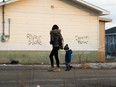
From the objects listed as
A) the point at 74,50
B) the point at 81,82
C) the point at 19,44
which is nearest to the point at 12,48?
the point at 19,44

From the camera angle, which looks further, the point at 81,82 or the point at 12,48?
the point at 12,48

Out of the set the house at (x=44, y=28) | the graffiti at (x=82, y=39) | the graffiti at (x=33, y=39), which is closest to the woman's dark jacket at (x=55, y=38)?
the house at (x=44, y=28)

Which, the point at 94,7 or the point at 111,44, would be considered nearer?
the point at 94,7

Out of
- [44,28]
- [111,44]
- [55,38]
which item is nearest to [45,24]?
[44,28]

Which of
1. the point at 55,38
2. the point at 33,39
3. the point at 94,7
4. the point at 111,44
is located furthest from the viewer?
the point at 111,44

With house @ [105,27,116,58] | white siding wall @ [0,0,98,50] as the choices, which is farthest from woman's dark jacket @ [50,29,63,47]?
house @ [105,27,116,58]

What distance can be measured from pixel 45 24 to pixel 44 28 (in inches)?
9.6

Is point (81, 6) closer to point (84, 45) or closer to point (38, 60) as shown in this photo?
point (84, 45)

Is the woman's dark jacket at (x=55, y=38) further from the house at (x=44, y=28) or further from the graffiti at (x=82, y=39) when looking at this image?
the graffiti at (x=82, y=39)

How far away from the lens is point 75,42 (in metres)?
28.5

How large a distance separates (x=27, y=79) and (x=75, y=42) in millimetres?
15972

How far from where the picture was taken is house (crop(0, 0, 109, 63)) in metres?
27.0

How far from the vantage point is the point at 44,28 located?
27750mm

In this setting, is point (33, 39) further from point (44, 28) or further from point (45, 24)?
point (45, 24)
